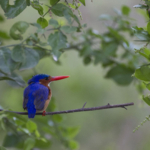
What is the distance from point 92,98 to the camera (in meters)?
2.96

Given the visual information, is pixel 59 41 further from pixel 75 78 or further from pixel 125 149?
pixel 125 149

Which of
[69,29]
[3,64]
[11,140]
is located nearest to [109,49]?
[69,29]

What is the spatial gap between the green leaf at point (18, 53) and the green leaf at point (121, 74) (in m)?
0.82

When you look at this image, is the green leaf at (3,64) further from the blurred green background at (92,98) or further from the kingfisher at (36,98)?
the blurred green background at (92,98)

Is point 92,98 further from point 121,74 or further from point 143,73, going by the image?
point 143,73

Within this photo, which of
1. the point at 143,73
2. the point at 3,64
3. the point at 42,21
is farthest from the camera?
the point at 3,64

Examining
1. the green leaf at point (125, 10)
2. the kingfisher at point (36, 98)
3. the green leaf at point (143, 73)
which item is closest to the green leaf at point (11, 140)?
the kingfisher at point (36, 98)

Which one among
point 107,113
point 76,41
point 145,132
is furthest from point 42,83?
point 145,132

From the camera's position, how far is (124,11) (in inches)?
74.3

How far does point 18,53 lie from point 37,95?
1.57 feet

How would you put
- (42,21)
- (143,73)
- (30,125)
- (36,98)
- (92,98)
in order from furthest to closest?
1. (92,98)
2. (36,98)
3. (30,125)
4. (42,21)
5. (143,73)

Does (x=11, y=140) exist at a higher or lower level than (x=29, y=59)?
lower

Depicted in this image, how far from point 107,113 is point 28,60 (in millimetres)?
2380

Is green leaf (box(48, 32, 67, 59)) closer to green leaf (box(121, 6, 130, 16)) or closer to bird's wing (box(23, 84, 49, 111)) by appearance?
bird's wing (box(23, 84, 49, 111))
